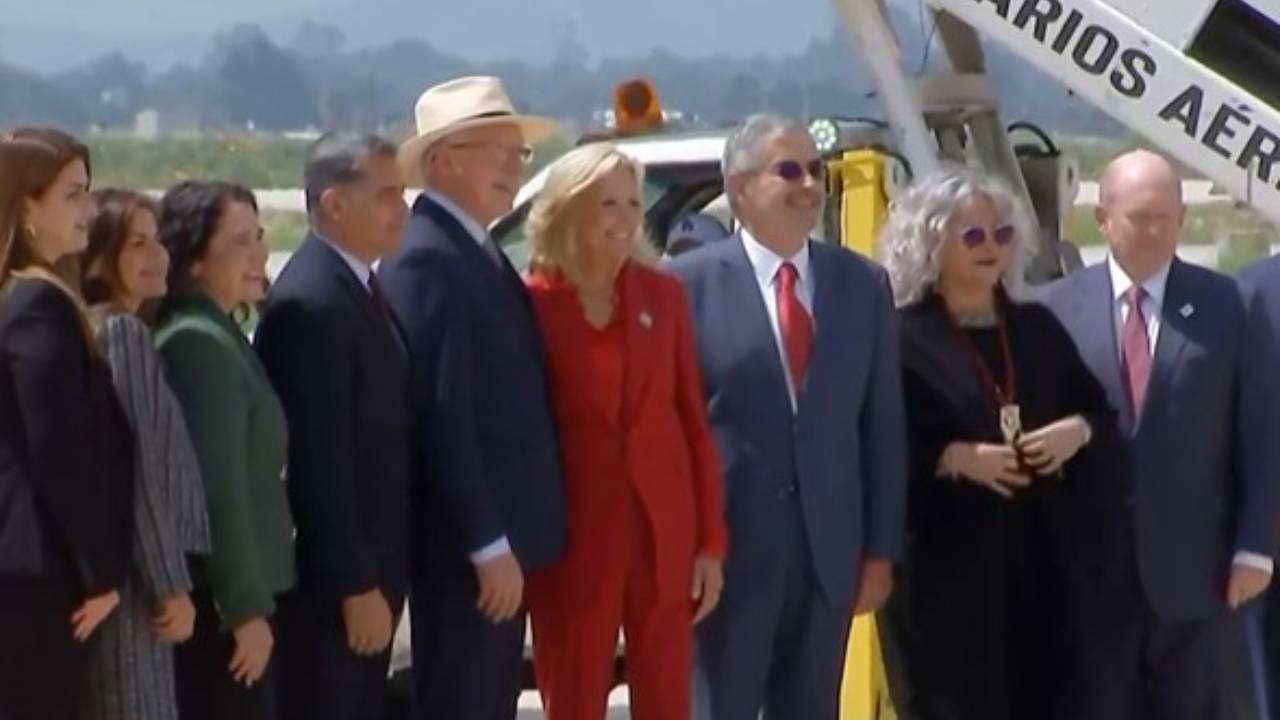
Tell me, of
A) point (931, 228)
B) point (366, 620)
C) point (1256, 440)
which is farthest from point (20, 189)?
point (1256, 440)

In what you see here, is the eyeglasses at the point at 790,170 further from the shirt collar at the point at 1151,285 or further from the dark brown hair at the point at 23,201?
the dark brown hair at the point at 23,201

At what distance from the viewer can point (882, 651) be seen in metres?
7.38

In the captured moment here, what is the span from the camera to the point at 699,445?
686 centimetres

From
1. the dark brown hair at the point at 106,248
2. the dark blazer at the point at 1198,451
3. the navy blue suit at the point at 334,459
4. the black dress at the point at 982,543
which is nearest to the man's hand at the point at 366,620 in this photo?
A: the navy blue suit at the point at 334,459

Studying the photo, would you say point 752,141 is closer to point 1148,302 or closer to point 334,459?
point 1148,302

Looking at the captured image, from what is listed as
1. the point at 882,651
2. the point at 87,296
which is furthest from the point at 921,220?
the point at 87,296

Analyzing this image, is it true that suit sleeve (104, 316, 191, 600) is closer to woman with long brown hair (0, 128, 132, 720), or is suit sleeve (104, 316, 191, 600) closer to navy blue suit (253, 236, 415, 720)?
woman with long brown hair (0, 128, 132, 720)

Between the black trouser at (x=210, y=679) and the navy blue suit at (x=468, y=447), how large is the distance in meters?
0.55

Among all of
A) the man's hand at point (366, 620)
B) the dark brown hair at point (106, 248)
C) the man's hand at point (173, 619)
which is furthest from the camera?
the man's hand at point (366, 620)

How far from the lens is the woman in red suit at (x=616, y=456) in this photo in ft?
22.3

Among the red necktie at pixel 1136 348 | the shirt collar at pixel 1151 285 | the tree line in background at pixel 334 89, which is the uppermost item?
the shirt collar at pixel 1151 285

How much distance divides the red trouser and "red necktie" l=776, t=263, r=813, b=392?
1.88 feet

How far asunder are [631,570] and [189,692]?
3.63ft

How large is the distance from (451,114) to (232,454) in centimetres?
109
